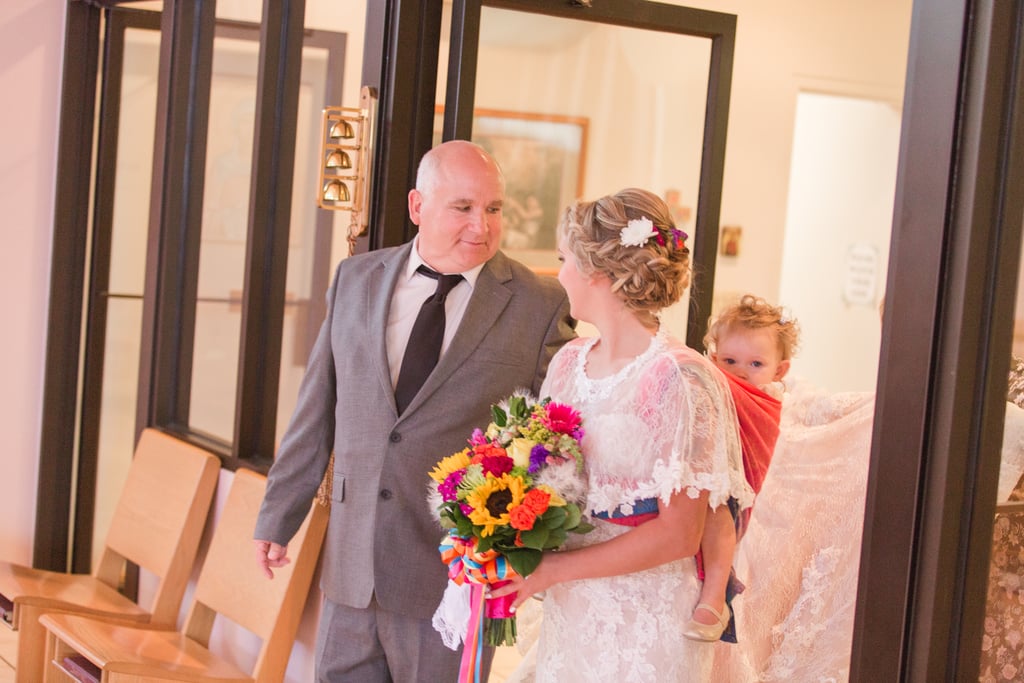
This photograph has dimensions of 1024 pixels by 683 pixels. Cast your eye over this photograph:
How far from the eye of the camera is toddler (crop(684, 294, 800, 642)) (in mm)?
2205

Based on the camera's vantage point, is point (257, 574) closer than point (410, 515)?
No

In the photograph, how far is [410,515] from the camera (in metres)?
2.81

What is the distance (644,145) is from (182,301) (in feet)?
6.71

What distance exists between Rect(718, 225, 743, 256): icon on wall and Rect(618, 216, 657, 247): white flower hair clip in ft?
11.7

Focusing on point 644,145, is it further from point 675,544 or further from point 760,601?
point 675,544

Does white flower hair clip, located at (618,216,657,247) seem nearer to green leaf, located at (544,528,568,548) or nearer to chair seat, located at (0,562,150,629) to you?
green leaf, located at (544,528,568,548)

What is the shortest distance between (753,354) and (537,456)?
4.17ft

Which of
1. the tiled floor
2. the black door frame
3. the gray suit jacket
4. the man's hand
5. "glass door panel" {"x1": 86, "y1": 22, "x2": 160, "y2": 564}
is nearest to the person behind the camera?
the black door frame

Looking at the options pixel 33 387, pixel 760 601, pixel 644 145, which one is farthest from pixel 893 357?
pixel 33 387

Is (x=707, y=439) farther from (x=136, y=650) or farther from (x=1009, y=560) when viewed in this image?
(x=136, y=650)

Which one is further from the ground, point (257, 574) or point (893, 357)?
point (893, 357)

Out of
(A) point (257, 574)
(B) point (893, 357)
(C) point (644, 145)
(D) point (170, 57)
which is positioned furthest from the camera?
(C) point (644, 145)

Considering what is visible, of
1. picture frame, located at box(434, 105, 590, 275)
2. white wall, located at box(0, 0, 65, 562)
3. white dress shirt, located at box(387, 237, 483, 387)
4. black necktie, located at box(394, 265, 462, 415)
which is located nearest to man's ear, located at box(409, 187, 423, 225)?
white dress shirt, located at box(387, 237, 483, 387)

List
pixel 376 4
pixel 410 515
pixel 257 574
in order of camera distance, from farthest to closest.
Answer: pixel 257 574, pixel 376 4, pixel 410 515
